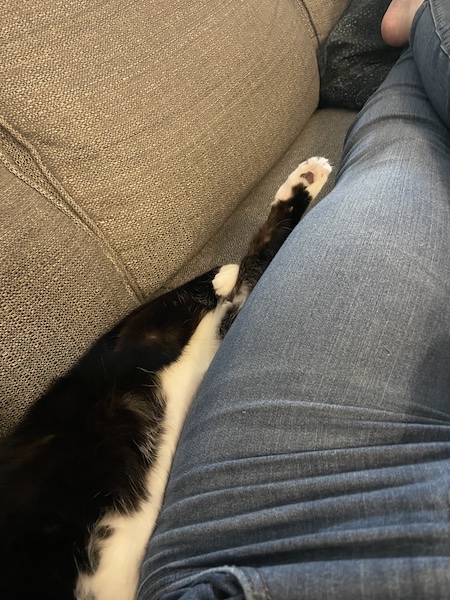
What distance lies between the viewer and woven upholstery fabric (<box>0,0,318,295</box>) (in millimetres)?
760

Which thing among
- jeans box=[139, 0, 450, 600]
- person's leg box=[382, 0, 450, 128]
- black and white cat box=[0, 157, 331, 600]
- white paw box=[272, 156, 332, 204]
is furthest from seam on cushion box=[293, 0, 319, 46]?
black and white cat box=[0, 157, 331, 600]

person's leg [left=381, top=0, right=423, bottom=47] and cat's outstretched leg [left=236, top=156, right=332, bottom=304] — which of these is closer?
cat's outstretched leg [left=236, top=156, right=332, bottom=304]

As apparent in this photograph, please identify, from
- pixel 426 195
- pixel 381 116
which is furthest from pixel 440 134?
pixel 426 195

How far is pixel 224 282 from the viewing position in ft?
3.22

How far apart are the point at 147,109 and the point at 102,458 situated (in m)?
0.63

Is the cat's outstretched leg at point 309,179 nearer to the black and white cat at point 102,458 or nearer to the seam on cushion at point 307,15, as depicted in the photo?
the black and white cat at point 102,458

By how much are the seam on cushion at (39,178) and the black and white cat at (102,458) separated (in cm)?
18

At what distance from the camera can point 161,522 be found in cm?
60

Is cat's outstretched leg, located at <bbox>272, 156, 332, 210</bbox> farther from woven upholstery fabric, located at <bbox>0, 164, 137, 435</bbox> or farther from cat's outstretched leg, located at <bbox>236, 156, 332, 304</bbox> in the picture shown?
woven upholstery fabric, located at <bbox>0, 164, 137, 435</bbox>

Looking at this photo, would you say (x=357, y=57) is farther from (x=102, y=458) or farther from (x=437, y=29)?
(x=102, y=458)

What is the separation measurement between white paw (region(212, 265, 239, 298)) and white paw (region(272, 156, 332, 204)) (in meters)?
0.21

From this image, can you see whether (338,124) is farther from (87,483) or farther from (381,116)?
(87,483)

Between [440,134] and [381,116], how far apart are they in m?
0.13

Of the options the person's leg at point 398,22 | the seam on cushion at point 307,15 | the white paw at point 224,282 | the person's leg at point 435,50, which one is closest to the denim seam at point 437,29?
the person's leg at point 435,50
